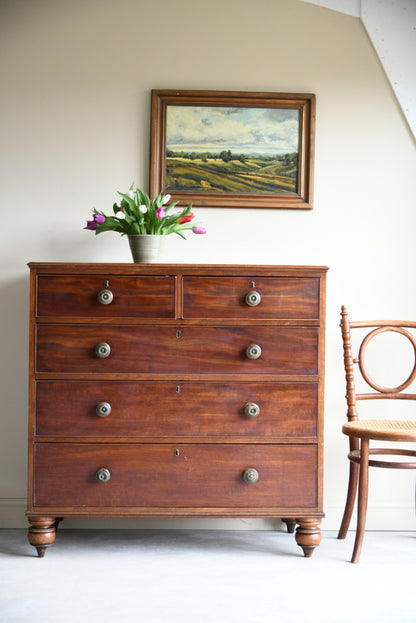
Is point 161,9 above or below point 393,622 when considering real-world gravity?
above

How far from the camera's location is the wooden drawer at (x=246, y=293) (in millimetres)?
2941

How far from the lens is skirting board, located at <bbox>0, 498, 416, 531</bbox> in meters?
3.44

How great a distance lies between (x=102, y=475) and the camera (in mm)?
2893

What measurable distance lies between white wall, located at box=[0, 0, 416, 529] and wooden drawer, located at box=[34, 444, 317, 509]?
2.01 feet

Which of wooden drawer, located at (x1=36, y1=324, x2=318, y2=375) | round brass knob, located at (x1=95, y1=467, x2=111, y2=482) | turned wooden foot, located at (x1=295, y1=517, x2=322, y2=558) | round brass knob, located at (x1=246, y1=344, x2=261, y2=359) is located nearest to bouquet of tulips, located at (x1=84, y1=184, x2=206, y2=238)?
wooden drawer, located at (x1=36, y1=324, x2=318, y2=375)

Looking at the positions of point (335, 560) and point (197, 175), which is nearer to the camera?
point (335, 560)

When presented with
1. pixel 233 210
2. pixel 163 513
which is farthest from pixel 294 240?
pixel 163 513

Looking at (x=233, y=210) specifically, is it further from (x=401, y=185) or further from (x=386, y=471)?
(x=386, y=471)

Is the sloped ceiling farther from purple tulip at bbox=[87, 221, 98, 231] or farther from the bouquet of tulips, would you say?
purple tulip at bbox=[87, 221, 98, 231]

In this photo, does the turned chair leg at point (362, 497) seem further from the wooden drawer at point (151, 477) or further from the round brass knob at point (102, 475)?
the round brass knob at point (102, 475)

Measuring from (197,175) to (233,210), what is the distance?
0.25m

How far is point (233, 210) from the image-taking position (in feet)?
11.7

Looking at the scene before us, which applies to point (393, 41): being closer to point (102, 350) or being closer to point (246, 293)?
point (246, 293)

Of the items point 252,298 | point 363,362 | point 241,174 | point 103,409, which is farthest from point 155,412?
point 241,174
